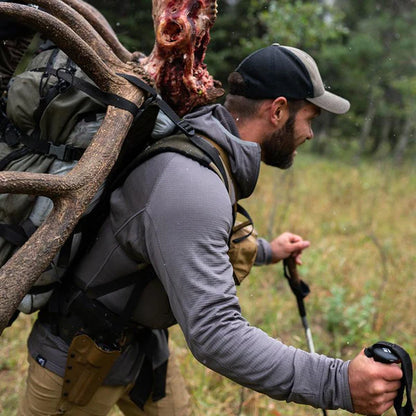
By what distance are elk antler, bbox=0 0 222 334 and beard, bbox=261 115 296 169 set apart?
0.35m

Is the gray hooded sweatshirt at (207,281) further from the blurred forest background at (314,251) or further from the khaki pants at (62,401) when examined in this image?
the blurred forest background at (314,251)

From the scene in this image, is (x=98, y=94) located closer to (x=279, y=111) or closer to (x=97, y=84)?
(x=97, y=84)

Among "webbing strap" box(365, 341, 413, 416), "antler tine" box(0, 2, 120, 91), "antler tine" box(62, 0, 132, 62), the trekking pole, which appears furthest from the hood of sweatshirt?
the trekking pole

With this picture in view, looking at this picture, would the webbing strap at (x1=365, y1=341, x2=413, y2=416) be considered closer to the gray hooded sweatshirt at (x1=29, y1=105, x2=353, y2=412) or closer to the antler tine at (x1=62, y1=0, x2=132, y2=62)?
the gray hooded sweatshirt at (x1=29, y1=105, x2=353, y2=412)

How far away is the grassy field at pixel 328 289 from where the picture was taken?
11.7ft

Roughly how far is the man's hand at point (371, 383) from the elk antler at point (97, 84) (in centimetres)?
97

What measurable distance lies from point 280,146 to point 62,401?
5.10 ft

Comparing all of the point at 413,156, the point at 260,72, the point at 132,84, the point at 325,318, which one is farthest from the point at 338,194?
the point at 413,156

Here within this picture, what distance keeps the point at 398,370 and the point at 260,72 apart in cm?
134

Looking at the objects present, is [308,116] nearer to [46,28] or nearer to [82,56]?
[82,56]

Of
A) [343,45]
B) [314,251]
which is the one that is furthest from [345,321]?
[343,45]

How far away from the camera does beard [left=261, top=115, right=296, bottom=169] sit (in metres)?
2.13

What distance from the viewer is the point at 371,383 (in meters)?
1.32

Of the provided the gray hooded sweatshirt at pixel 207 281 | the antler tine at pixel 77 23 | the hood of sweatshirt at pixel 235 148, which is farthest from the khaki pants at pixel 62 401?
the antler tine at pixel 77 23
